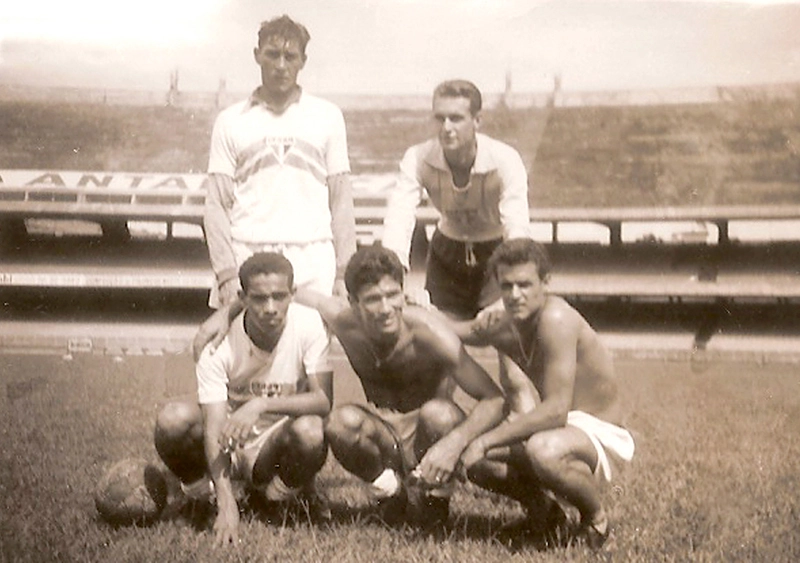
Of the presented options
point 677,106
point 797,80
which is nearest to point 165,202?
point 677,106

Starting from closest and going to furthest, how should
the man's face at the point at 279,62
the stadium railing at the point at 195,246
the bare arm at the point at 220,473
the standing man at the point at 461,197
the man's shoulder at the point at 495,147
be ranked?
the bare arm at the point at 220,473 → the man's face at the point at 279,62 → the standing man at the point at 461,197 → the man's shoulder at the point at 495,147 → the stadium railing at the point at 195,246

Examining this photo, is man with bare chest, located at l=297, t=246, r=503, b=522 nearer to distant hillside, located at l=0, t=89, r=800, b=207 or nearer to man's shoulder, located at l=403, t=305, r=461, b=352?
man's shoulder, located at l=403, t=305, r=461, b=352

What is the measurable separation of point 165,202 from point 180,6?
4.44 feet

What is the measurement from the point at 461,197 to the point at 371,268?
0.81 m

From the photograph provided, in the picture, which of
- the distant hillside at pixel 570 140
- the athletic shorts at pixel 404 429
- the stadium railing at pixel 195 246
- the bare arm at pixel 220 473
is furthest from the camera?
the stadium railing at pixel 195 246

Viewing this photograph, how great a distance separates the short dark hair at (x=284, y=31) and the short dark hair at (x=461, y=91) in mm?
494

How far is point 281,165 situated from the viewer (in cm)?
302

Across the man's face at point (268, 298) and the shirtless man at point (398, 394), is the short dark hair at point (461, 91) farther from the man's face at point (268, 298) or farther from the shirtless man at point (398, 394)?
the man's face at point (268, 298)

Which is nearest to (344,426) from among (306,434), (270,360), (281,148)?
(306,434)

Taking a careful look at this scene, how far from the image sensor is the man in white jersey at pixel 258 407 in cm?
270

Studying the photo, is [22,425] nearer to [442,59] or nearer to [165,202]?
[165,202]

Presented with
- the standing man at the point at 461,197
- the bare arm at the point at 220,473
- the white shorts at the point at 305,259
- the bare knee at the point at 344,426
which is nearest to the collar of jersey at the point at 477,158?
the standing man at the point at 461,197

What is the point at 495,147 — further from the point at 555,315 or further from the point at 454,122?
the point at 555,315

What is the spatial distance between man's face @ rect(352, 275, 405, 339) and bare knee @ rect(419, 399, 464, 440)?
26 centimetres
